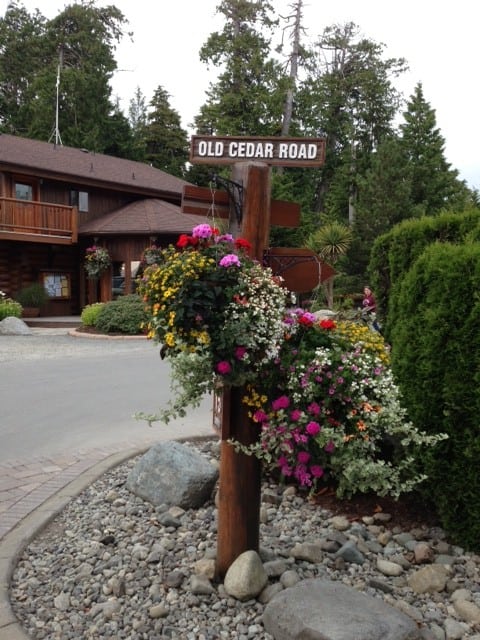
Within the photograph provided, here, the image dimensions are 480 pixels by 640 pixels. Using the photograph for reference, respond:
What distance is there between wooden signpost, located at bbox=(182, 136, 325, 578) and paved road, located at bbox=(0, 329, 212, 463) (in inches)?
111

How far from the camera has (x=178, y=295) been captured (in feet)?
8.35

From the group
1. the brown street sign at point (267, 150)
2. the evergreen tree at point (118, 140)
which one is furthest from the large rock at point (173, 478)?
the evergreen tree at point (118, 140)

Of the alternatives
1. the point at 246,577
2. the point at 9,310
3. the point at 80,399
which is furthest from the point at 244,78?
the point at 246,577

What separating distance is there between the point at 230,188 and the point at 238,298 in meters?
0.75

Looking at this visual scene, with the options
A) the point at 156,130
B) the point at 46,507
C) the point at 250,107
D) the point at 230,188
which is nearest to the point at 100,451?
the point at 46,507

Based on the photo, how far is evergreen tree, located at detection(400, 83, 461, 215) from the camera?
28281 millimetres

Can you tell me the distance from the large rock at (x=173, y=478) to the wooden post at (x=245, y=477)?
0.92 metres

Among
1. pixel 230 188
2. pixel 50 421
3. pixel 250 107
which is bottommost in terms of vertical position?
pixel 50 421

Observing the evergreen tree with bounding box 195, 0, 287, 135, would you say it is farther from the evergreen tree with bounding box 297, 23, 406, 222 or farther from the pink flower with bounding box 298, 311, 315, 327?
the pink flower with bounding box 298, 311, 315, 327

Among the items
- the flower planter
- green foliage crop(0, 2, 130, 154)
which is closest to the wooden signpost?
the flower planter

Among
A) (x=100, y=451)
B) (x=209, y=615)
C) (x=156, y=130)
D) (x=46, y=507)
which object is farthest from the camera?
(x=156, y=130)

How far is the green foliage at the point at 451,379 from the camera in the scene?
2.96 metres

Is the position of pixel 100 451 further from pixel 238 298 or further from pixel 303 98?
pixel 303 98

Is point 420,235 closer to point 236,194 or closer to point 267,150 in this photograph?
point 267,150
